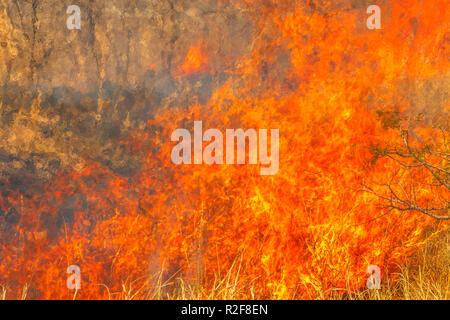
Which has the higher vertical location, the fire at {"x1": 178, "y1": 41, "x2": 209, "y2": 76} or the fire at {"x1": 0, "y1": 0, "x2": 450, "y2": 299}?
the fire at {"x1": 178, "y1": 41, "x2": 209, "y2": 76}

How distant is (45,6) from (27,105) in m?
1.28

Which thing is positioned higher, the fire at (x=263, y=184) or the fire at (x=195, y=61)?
the fire at (x=195, y=61)

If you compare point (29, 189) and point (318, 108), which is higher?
point (318, 108)

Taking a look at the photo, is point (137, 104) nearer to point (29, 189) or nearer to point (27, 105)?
point (27, 105)

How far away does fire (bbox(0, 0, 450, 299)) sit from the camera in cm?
480

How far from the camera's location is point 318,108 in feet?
17.1

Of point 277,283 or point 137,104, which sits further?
point 137,104

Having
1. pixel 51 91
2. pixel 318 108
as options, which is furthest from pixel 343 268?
pixel 51 91

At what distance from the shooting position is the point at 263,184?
5133 millimetres

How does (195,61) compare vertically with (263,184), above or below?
above

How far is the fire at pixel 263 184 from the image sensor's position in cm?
480

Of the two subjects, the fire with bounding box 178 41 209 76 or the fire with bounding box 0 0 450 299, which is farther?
the fire with bounding box 178 41 209 76

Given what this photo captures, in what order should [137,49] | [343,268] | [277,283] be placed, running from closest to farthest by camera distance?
[343,268]
[277,283]
[137,49]

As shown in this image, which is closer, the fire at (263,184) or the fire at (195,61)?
the fire at (263,184)
